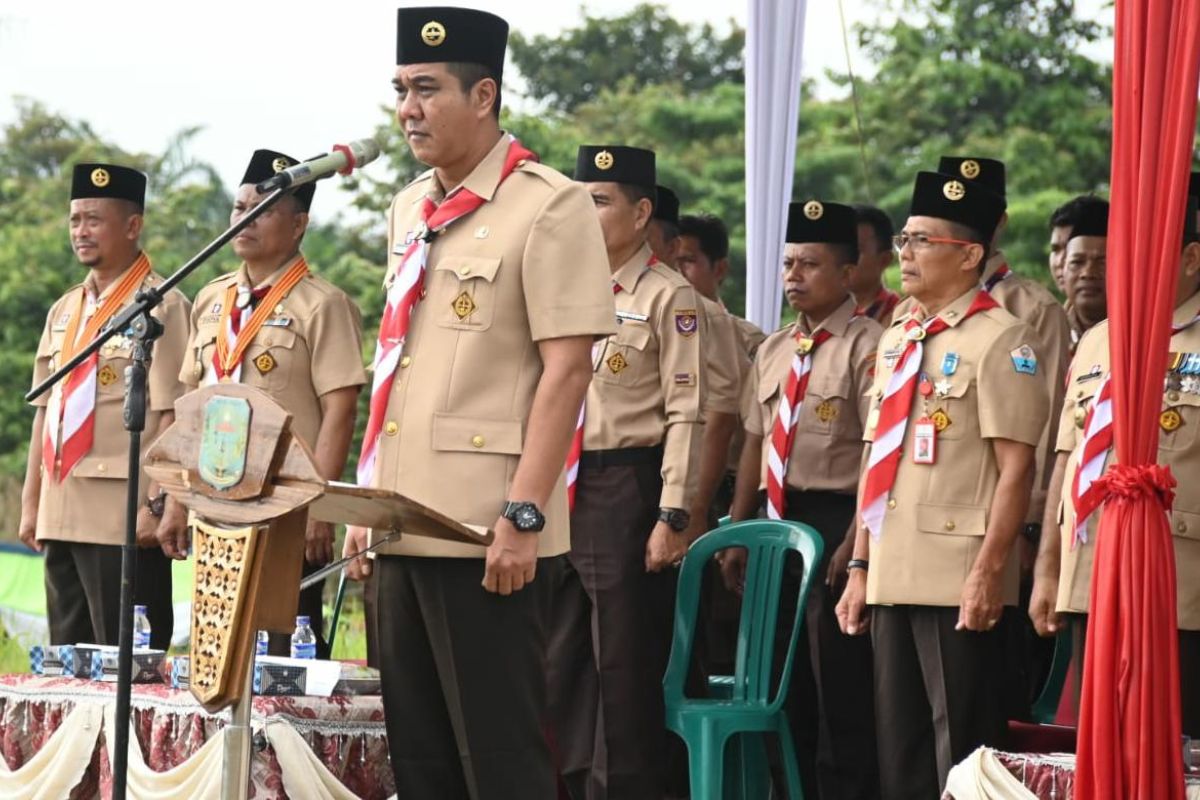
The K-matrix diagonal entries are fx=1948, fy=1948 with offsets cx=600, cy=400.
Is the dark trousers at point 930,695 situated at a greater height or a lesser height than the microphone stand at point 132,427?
lesser

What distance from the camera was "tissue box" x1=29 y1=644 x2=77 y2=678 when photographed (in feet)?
17.9

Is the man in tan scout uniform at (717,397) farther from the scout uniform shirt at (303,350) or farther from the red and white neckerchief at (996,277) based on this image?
the scout uniform shirt at (303,350)

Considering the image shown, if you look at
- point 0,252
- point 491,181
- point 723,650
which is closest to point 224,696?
point 491,181

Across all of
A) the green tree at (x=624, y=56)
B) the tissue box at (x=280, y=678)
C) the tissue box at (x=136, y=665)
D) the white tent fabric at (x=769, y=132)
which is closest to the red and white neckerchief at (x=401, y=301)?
the tissue box at (x=280, y=678)

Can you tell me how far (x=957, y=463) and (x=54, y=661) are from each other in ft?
8.51

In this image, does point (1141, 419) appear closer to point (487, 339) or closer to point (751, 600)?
point (487, 339)

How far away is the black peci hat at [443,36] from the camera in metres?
3.80

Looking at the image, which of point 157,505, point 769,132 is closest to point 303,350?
point 157,505

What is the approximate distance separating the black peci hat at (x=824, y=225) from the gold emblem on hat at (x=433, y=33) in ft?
8.86

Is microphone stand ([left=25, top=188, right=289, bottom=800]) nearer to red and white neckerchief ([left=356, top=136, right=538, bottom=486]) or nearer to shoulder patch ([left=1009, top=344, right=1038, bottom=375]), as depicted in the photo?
red and white neckerchief ([left=356, top=136, right=538, bottom=486])

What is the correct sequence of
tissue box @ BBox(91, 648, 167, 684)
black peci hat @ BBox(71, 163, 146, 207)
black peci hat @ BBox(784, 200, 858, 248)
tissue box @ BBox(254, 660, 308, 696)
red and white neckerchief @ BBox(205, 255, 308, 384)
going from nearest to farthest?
1. tissue box @ BBox(254, 660, 308, 696)
2. tissue box @ BBox(91, 648, 167, 684)
3. red and white neckerchief @ BBox(205, 255, 308, 384)
4. black peci hat @ BBox(784, 200, 858, 248)
5. black peci hat @ BBox(71, 163, 146, 207)

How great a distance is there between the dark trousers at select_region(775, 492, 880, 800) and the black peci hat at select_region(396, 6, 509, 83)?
88.8 inches

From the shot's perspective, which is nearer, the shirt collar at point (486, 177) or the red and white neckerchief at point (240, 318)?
the shirt collar at point (486, 177)

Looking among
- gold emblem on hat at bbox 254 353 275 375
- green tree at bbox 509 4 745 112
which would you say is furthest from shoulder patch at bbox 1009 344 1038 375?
green tree at bbox 509 4 745 112
